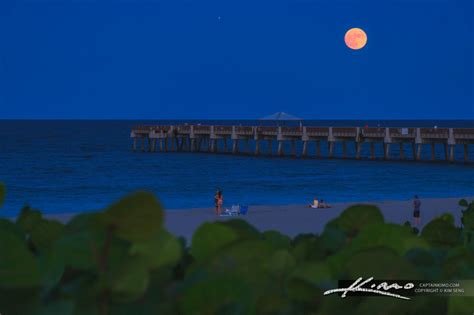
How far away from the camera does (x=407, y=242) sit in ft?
5.82

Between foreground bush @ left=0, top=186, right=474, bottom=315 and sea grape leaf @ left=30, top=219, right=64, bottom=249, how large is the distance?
0.08m

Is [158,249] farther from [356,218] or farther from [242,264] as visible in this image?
[356,218]

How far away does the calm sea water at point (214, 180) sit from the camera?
1704 inches

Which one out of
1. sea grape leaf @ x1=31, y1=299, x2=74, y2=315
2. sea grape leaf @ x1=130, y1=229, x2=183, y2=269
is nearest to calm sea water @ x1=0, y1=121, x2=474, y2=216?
sea grape leaf @ x1=130, y1=229, x2=183, y2=269

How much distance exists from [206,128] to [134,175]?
1428 centimetres

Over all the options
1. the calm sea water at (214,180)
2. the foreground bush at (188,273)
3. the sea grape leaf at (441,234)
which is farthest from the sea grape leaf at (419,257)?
→ the calm sea water at (214,180)

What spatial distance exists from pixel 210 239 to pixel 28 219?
805mm

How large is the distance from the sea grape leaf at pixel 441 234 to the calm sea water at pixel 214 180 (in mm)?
35070

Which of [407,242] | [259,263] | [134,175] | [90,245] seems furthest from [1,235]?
[134,175]

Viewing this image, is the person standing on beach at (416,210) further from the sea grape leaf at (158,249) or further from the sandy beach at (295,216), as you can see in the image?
the sea grape leaf at (158,249)

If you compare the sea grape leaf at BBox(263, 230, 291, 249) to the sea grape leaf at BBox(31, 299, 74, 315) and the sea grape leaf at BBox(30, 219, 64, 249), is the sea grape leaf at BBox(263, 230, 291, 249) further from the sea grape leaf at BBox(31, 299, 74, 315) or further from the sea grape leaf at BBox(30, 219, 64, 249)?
the sea grape leaf at BBox(31, 299, 74, 315)

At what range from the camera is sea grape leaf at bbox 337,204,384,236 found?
6.73ft

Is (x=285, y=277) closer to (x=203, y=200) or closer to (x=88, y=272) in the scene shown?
(x=88, y=272)

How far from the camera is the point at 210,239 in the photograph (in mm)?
1575
